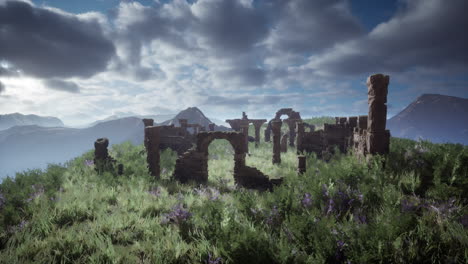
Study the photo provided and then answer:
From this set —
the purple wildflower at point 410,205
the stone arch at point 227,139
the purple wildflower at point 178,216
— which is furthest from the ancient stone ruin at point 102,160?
the purple wildflower at point 410,205

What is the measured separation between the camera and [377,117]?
306 inches

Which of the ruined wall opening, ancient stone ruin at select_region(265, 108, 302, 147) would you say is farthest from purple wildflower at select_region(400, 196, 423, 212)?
ancient stone ruin at select_region(265, 108, 302, 147)

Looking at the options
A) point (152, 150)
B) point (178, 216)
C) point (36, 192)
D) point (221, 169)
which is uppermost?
point (152, 150)

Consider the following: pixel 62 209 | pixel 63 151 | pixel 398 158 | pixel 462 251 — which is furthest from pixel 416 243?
pixel 63 151

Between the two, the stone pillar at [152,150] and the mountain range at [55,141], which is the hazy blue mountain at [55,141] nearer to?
the mountain range at [55,141]

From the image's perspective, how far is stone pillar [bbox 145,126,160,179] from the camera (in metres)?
11.8

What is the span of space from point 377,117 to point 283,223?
18.8ft

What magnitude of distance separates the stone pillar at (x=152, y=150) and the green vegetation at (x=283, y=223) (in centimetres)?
314

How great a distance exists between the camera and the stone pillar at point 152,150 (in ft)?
38.7

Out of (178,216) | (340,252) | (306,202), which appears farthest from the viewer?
(178,216)

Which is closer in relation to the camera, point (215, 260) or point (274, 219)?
point (215, 260)

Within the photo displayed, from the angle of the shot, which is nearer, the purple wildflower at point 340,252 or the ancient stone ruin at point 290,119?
the purple wildflower at point 340,252

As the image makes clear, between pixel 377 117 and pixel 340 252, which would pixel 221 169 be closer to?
pixel 377 117

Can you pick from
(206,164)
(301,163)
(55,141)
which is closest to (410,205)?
(301,163)
